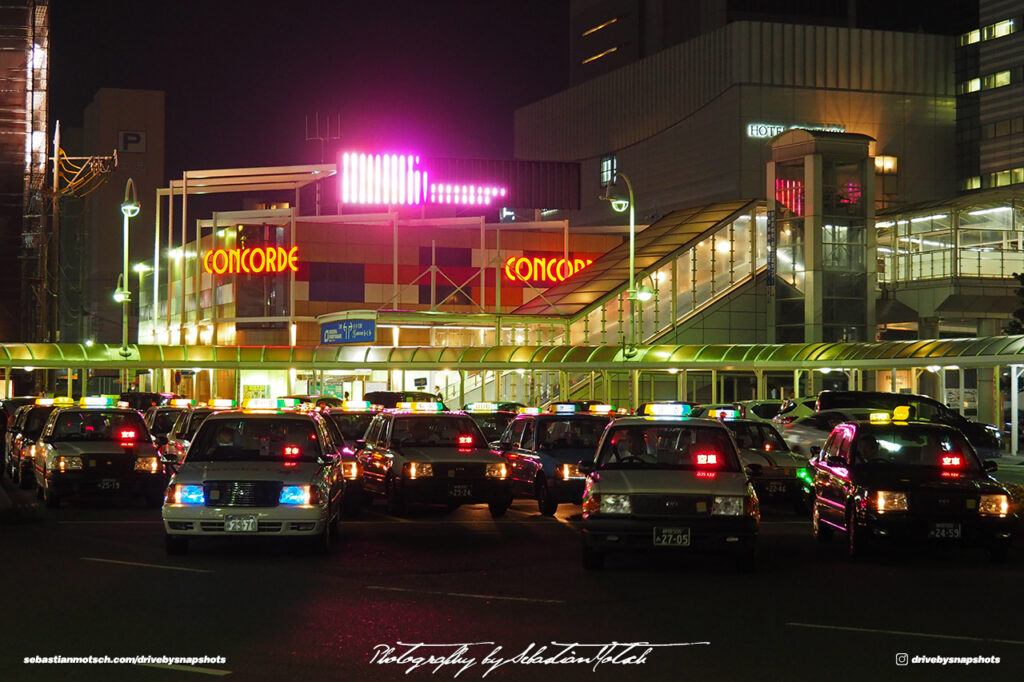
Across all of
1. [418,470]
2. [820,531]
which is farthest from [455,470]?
[820,531]

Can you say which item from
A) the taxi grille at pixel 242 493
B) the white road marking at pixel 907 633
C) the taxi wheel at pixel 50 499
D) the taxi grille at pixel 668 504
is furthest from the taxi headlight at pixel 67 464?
the white road marking at pixel 907 633

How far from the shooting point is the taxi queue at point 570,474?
13641 millimetres

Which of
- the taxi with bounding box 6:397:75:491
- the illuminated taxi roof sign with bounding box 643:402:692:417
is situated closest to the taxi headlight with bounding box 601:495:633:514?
the illuminated taxi roof sign with bounding box 643:402:692:417

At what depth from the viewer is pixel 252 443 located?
16938 millimetres

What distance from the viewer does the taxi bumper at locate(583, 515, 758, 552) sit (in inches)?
529

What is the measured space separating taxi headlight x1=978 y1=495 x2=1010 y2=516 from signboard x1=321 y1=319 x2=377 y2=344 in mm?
42678

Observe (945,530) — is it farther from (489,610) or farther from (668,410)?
(489,610)

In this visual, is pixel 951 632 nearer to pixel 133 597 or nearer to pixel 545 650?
pixel 545 650

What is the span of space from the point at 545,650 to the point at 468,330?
187 ft

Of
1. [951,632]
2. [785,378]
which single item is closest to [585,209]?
[785,378]

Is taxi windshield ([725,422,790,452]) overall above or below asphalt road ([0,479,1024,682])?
Answer: above

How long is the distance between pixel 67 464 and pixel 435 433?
5.81 metres

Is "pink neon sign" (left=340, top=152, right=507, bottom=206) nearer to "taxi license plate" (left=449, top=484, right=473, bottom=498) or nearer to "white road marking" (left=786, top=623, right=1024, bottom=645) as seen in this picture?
"taxi license plate" (left=449, top=484, right=473, bottom=498)
